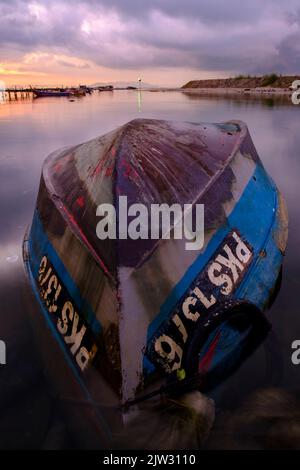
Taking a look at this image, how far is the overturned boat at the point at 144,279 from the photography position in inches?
118

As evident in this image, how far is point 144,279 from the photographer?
3170 mm

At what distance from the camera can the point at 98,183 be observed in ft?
13.0

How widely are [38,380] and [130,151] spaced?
293 cm
